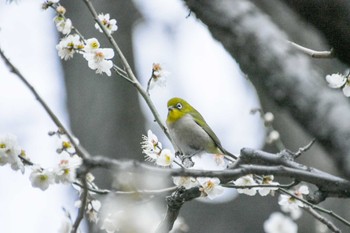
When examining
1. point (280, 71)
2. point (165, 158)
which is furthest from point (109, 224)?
point (280, 71)

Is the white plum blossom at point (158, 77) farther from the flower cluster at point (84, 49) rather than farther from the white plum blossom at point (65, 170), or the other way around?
the white plum blossom at point (65, 170)

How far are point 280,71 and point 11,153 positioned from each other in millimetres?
949

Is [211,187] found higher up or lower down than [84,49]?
lower down

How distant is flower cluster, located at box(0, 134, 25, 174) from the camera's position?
4.66 ft

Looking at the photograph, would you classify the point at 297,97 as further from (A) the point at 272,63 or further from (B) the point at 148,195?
(B) the point at 148,195

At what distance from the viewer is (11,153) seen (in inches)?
56.5

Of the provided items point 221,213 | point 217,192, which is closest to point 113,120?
point 221,213

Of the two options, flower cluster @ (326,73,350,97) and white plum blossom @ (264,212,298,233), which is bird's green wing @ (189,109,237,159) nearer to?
white plum blossom @ (264,212,298,233)

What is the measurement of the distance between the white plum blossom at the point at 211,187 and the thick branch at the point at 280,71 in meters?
0.65

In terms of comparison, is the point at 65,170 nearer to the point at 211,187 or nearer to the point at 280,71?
the point at 211,187

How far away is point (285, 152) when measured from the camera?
0.97 m

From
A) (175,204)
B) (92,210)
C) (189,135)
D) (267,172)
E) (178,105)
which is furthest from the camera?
(178,105)

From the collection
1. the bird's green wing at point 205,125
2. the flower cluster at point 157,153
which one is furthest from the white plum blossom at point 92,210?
the bird's green wing at point 205,125

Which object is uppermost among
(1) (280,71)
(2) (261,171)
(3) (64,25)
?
(1) (280,71)
